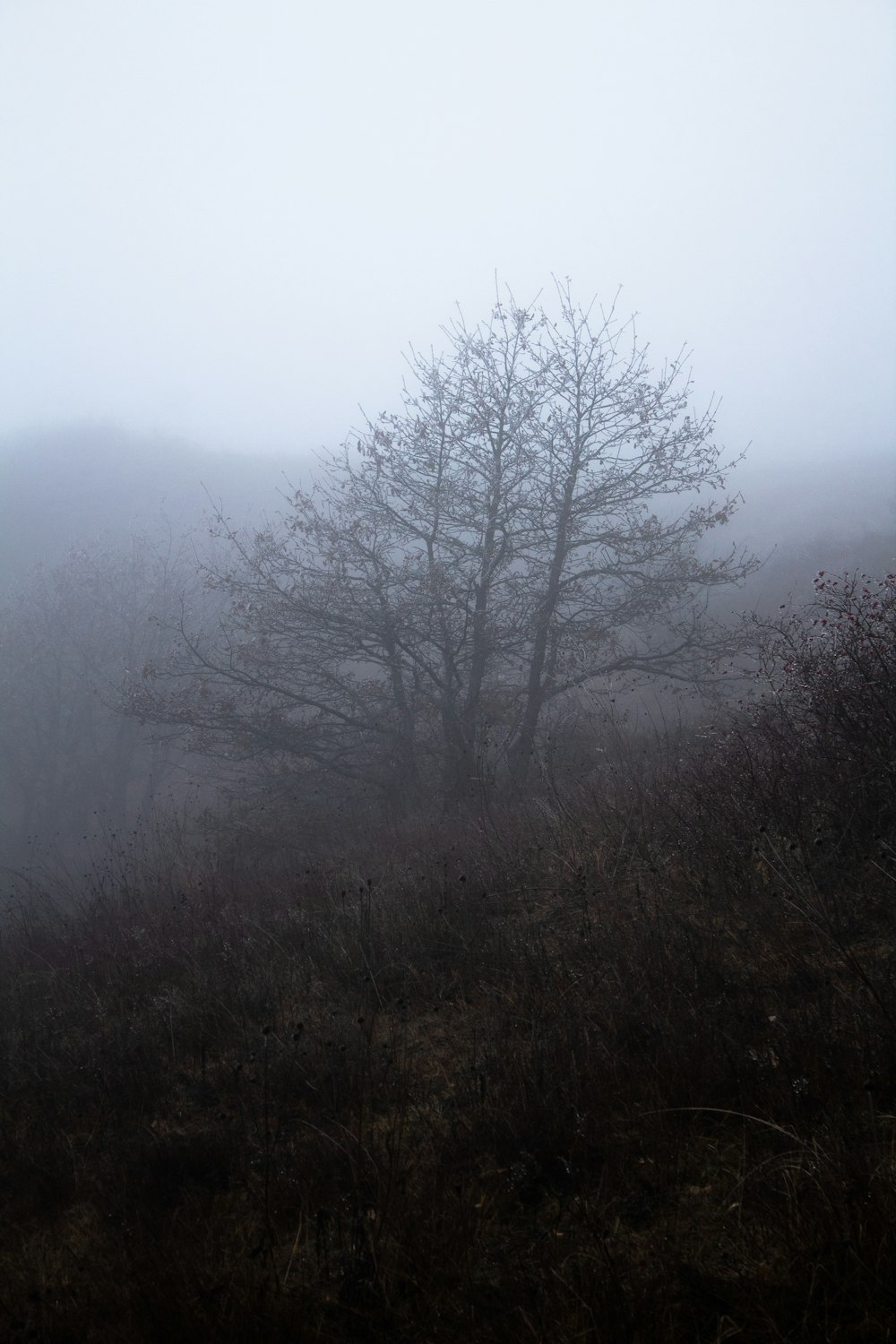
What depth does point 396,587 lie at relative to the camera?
42.8 ft

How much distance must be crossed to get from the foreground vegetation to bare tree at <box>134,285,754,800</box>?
6.85m

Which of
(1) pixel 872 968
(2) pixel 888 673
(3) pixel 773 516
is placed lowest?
(1) pixel 872 968

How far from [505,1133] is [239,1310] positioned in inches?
42.7

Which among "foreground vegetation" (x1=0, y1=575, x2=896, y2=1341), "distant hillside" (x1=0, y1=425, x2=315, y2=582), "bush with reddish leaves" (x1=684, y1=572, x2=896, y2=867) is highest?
"distant hillside" (x1=0, y1=425, x2=315, y2=582)

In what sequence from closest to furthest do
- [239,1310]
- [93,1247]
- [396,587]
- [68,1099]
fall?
[239,1310], [93,1247], [68,1099], [396,587]

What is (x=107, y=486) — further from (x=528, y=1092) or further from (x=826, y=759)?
(x=528, y=1092)

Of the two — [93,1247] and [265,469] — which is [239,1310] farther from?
[265,469]

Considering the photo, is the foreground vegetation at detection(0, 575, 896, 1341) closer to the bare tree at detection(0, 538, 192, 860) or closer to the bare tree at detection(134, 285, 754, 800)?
the bare tree at detection(134, 285, 754, 800)

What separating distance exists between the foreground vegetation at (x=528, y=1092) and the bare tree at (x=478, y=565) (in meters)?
6.85

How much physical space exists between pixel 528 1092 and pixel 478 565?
10465 mm

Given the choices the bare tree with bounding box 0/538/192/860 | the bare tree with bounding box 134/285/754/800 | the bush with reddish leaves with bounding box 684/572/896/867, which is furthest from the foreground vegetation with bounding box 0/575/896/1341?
the bare tree with bounding box 0/538/192/860

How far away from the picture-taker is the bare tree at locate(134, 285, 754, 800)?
1275 centimetres

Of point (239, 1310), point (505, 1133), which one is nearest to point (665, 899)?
point (505, 1133)

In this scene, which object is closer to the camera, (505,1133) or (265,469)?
(505,1133)
